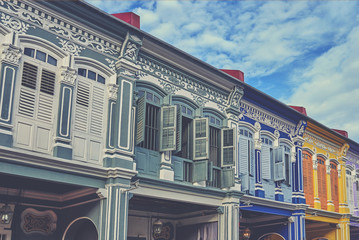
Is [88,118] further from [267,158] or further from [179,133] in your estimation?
[267,158]

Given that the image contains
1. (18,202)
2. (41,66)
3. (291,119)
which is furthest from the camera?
(291,119)

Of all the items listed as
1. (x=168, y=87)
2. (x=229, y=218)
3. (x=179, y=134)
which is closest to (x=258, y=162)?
(x=229, y=218)

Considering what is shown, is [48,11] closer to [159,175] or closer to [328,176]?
[159,175]

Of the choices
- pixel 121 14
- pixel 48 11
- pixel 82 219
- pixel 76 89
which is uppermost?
pixel 121 14

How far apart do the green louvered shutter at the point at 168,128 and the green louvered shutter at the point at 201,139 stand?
48.4 inches

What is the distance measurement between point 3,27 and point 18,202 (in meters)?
4.40

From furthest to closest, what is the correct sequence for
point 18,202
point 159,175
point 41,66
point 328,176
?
point 328,176 → point 159,175 → point 18,202 → point 41,66

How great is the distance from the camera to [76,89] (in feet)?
37.3

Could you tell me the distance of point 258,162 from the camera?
16.7 m

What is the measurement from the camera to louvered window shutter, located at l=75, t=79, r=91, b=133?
11.3 m

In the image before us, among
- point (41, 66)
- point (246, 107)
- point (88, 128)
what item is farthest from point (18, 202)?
point (246, 107)

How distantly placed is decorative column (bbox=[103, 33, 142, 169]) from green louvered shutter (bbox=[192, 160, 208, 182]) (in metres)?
2.50

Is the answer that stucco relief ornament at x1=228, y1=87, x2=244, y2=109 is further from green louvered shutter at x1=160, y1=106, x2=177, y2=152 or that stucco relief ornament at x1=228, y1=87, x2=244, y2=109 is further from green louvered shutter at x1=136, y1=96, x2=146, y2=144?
green louvered shutter at x1=136, y1=96, x2=146, y2=144

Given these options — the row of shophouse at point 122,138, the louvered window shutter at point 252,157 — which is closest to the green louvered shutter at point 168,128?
the row of shophouse at point 122,138
